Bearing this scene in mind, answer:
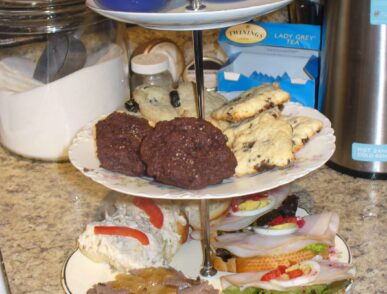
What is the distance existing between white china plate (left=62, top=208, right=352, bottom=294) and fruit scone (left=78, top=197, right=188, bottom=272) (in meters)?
0.01

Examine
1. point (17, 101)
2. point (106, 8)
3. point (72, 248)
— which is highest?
point (106, 8)

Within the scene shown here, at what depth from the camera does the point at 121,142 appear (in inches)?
33.5

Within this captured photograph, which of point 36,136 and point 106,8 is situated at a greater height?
point 106,8

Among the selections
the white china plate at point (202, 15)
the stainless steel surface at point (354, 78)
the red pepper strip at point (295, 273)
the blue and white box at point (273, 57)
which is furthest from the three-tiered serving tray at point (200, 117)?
the blue and white box at point (273, 57)

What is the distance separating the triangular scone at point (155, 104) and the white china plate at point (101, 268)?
0.20 metres

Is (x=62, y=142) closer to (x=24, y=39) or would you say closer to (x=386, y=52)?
(x=24, y=39)

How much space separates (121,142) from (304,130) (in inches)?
8.6

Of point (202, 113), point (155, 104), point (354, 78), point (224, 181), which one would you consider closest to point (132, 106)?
point (155, 104)

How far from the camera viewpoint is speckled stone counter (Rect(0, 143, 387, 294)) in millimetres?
1028

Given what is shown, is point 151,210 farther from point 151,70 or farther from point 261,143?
point 151,70

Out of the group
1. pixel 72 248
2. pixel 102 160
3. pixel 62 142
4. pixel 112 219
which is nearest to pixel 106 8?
pixel 102 160

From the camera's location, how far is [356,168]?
1227 mm

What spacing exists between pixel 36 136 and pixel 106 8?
527mm

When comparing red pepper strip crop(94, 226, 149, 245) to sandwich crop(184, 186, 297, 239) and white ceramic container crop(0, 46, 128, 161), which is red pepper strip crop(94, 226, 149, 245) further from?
white ceramic container crop(0, 46, 128, 161)
